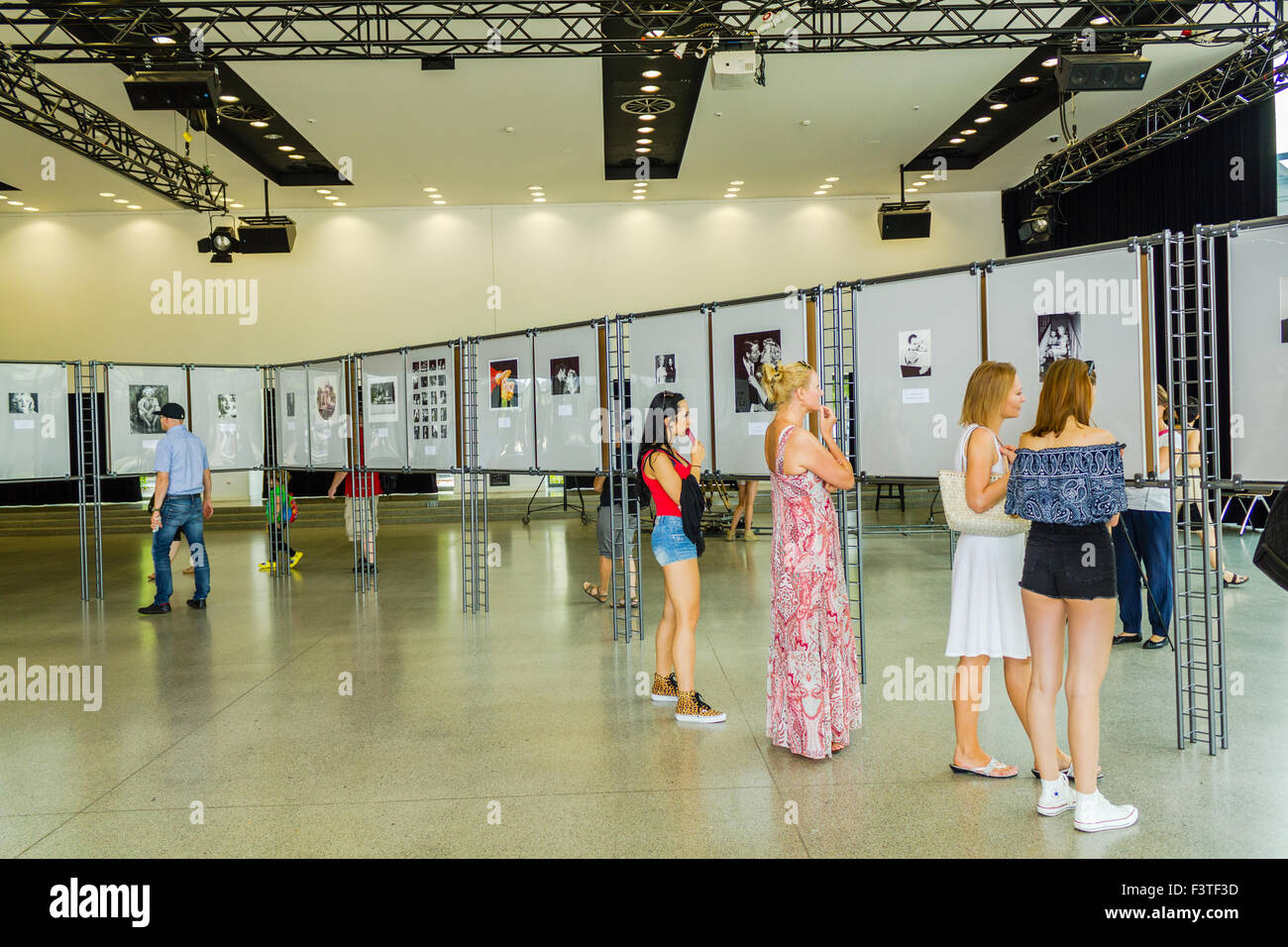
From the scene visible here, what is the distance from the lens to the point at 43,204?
1656 centimetres

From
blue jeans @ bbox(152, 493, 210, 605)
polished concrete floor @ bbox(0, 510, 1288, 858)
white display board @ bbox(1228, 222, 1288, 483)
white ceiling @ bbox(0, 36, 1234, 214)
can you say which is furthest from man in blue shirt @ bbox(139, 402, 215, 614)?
white display board @ bbox(1228, 222, 1288, 483)

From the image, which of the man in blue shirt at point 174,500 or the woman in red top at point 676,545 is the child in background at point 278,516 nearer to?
the man in blue shirt at point 174,500

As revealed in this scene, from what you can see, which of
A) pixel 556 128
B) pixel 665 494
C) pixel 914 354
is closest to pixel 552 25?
pixel 556 128

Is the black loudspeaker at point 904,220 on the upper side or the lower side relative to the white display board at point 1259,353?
upper

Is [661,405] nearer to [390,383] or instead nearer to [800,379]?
[800,379]

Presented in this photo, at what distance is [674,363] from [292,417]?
19.0ft

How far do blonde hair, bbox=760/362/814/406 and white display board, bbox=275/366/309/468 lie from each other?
7.25 m

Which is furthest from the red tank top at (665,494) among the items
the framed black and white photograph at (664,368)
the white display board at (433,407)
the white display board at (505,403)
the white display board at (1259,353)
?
the white display board at (433,407)

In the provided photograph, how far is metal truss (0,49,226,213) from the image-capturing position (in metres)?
9.94

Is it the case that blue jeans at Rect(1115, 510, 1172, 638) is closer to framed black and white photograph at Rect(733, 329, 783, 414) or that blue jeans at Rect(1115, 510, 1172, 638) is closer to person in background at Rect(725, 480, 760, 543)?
framed black and white photograph at Rect(733, 329, 783, 414)

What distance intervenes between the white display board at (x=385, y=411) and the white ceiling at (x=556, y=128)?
11.7ft

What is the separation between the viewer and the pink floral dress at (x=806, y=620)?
4004mm
